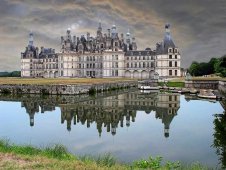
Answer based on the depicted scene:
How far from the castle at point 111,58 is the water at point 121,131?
187ft

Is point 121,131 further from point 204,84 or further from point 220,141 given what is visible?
point 204,84

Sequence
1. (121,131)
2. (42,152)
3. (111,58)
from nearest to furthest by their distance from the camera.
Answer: (42,152), (121,131), (111,58)

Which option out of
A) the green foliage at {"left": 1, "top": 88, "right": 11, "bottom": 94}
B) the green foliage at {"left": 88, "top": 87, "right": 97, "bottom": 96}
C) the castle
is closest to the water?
the green foliage at {"left": 88, "top": 87, "right": 97, "bottom": 96}

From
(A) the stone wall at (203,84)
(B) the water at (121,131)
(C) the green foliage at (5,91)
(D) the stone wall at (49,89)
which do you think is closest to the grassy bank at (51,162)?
(B) the water at (121,131)

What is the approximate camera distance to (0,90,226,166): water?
1116 cm

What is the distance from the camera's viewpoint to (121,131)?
14.8 metres

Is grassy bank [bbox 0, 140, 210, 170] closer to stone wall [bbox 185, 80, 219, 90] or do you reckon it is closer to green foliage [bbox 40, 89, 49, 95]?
green foliage [bbox 40, 89, 49, 95]

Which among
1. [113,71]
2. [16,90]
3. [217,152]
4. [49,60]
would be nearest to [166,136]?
[217,152]

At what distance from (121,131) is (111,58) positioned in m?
68.8

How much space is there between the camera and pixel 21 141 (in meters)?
12.5

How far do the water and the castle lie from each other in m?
57.1

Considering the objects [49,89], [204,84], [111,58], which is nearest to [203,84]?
[204,84]

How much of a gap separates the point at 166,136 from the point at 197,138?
3.64 ft

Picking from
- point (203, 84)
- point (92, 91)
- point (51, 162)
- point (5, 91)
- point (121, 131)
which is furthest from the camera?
point (203, 84)
